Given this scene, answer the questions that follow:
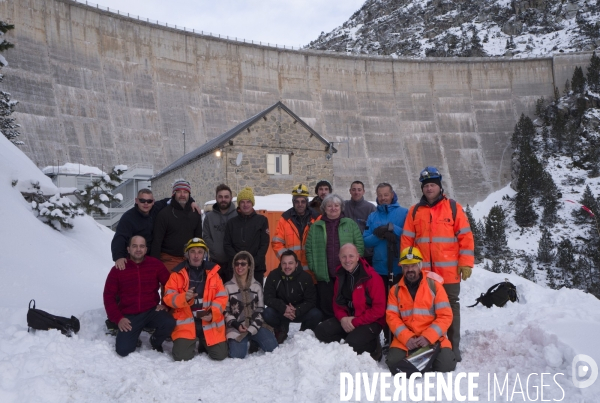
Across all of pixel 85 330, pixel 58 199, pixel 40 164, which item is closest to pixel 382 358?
pixel 85 330

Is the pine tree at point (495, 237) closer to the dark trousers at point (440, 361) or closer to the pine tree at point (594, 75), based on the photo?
the pine tree at point (594, 75)

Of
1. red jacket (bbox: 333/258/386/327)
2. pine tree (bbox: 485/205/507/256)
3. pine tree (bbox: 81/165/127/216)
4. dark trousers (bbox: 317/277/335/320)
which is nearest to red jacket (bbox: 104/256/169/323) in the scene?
dark trousers (bbox: 317/277/335/320)

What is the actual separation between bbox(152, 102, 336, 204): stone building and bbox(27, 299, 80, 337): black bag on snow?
9.45 metres

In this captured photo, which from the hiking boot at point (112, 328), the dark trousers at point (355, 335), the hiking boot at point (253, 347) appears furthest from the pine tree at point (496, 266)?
the hiking boot at point (112, 328)

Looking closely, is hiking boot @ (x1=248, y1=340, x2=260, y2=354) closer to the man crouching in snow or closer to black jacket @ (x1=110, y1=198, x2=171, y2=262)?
the man crouching in snow

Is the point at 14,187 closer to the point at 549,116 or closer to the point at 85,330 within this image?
the point at 85,330

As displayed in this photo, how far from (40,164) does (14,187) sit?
21748 millimetres

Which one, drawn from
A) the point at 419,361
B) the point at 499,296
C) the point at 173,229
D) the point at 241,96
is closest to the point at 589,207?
the point at 241,96

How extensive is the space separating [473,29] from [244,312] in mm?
63990

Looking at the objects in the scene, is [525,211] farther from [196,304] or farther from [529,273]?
[196,304]

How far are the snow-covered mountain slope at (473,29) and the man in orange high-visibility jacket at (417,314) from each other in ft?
180

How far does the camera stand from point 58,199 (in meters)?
10.1

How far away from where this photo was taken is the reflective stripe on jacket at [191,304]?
5.29 metres

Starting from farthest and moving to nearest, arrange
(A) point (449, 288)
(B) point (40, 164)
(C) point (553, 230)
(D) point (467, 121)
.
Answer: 1. (D) point (467, 121)
2. (C) point (553, 230)
3. (B) point (40, 164)
4. (A) point (449, 288)
